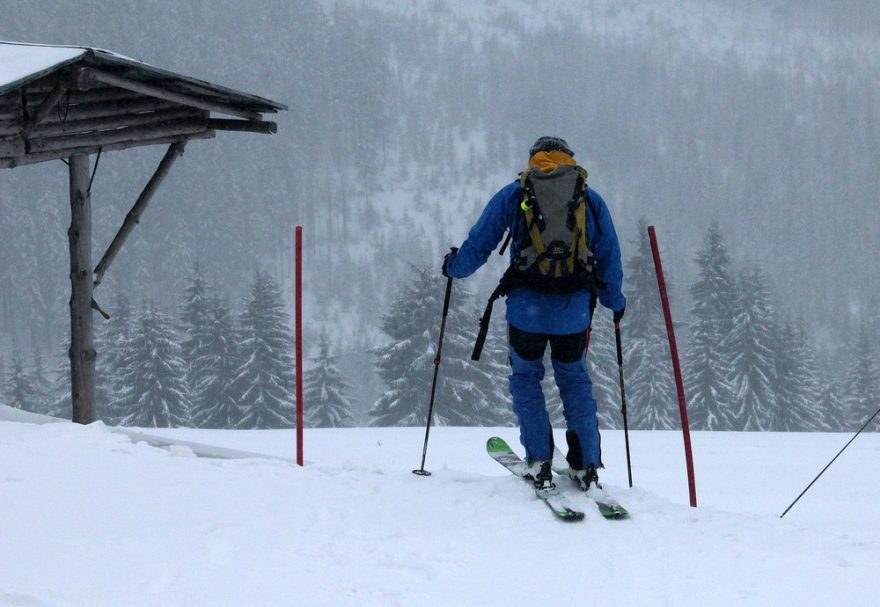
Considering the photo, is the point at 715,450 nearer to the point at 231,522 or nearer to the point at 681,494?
the point at 681,494

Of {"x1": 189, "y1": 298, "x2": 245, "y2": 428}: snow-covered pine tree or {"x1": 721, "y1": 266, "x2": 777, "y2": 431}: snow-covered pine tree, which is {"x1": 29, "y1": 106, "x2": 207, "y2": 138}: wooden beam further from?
{"x1": 721, "y1": 266, "x2": 777, "y2": 431}: snow-covered pine tree

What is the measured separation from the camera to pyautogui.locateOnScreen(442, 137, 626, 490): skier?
5027 millimetres

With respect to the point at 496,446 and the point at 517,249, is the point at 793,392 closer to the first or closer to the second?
the point at 496,446

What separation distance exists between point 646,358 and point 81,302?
98.7ft

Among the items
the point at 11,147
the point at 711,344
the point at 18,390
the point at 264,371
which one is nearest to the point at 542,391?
the point at 11,147

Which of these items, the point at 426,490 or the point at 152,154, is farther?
the point at 152,154

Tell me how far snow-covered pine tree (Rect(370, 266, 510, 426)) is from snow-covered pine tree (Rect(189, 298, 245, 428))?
755 cm

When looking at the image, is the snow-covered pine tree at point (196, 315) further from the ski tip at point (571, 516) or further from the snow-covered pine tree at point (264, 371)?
the ski tip at point (571, 516)

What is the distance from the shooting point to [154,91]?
7750 millimetres

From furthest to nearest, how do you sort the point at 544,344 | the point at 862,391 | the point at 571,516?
the point at 862,391, the point at 544,344, the point at 571,516

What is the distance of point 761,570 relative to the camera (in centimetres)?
384

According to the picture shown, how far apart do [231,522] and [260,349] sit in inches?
1280

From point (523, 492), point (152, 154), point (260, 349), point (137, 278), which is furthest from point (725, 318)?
point (152, 154)

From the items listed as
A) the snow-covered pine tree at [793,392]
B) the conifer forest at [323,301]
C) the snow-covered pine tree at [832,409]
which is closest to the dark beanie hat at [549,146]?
the conifer forest at [323,301]
